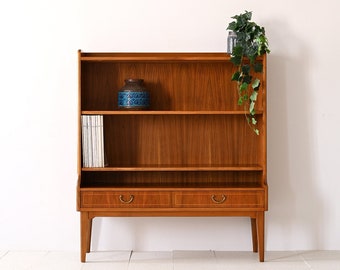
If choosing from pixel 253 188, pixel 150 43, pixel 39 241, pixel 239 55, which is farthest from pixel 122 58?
pixel 39 241

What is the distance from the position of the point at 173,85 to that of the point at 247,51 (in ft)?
1.83

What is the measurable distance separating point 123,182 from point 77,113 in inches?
21.5

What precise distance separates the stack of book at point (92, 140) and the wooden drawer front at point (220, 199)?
54 centimetres

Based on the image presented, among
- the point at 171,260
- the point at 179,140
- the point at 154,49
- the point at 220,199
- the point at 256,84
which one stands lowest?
the point at 171,260

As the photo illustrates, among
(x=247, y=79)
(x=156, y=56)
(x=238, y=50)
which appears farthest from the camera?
(x=156, y=56)

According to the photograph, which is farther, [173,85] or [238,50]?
[173,85]

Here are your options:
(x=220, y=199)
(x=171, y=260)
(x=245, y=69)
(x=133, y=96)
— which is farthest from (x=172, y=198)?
(x=245, y=69)

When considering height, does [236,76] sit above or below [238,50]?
below

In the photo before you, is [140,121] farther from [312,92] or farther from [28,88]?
[312,92]

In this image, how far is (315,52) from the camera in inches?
138

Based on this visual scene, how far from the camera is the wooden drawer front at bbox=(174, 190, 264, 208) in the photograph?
3197mm

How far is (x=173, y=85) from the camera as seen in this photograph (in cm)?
348

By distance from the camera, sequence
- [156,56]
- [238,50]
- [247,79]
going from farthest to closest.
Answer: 1. [156,56]
2. [247,79]
3. [238,50]

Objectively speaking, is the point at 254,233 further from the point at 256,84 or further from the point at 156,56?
the point at 156,56
